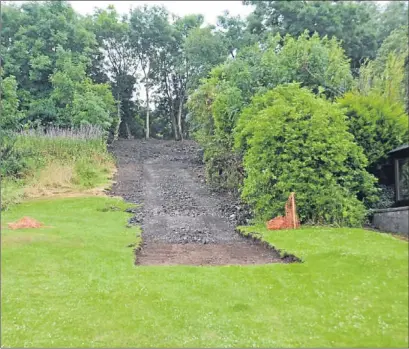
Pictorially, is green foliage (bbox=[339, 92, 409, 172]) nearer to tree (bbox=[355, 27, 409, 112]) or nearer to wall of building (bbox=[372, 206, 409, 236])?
tree (bbox=[355, 27, 409, 112])

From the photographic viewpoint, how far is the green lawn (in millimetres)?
5349

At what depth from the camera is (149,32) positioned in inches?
1474

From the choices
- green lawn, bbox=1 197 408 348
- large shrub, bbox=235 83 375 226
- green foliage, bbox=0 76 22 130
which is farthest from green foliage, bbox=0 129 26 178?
large shrub, bbox=235 83 375 226

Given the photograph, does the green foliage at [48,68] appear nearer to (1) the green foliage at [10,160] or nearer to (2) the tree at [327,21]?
(1) the green foliage at [10,160]

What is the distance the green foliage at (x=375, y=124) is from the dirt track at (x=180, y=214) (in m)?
4.16

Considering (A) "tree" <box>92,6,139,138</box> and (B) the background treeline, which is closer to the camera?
(B) the background treeline

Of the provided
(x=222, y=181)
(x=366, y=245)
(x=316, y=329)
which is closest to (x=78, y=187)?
(x=222, y=181)

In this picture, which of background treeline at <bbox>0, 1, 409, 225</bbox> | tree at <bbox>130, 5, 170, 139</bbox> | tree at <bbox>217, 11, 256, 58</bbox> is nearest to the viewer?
background treeline at <bbox>0, 1, 409, 225</bbox>

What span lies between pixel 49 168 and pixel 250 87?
7.98m

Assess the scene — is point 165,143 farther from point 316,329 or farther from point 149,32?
point 316,329

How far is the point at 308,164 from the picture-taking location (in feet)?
40.2

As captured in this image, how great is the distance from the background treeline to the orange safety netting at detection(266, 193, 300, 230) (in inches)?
13.0

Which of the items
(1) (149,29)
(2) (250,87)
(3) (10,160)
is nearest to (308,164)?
(2) (250,87)

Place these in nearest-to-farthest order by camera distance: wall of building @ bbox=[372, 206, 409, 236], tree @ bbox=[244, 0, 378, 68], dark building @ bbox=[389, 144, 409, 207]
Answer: wall of building @ bbox=[372, 206, 409, 236]
dark building @ bbox=[389, 144, 409, 207]
tree @ bbox=[244, 0, 378, 68]
